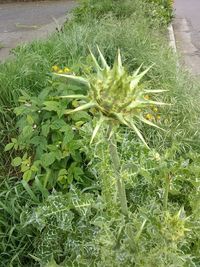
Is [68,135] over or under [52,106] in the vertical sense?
under

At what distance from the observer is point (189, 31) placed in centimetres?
930

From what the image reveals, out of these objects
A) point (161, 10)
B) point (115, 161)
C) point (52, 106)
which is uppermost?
point (115, 161)

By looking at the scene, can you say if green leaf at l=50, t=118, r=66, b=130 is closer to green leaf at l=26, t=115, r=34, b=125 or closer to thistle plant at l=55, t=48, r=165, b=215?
green leaf at l=26, t=115, r=34, b=125

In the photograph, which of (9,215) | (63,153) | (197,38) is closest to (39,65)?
(63,153)

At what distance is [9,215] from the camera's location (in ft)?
9.23

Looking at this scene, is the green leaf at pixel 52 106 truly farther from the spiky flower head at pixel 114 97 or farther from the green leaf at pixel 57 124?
the spiky flower head at pixel 114 97

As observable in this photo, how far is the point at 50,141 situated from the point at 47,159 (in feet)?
0.93

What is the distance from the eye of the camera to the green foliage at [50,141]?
2.87 meters

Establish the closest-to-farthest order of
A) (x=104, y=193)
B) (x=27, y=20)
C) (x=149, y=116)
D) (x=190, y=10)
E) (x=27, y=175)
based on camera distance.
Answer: (x=104, y=193) → (x=27, y=175) → (x=149, y=116) → (x=27, y=20) → (x=190, y=10)

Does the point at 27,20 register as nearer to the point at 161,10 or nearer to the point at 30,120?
the point at 161,10

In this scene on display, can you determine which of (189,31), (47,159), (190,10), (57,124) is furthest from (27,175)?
(190,10)

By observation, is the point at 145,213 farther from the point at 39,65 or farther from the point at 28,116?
the point at 39,65

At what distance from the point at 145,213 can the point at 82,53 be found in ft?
8.53

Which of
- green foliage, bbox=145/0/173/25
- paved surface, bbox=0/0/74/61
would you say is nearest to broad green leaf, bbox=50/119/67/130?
paved surface, bbox=0/0/74/61
